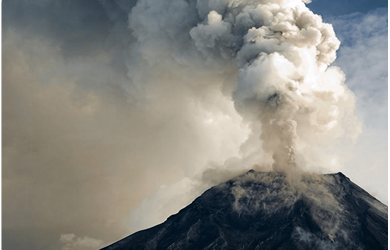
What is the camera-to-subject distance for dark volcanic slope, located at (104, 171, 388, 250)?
79.1 m

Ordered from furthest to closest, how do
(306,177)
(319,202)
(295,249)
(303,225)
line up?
(306,177) → (319,202) → (303,225) → (295,249)

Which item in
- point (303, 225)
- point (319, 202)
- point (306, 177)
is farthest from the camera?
point (306, 177)

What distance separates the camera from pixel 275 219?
287ft

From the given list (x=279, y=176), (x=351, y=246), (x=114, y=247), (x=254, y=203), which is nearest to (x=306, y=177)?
(x=279, y=176)

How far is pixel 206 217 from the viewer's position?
296 ft

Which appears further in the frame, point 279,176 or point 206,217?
point 279,176

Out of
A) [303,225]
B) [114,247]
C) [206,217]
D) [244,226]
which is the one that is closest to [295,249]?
[303,225]

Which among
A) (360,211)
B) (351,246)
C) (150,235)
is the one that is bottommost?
(351,246)

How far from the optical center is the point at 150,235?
90.2m

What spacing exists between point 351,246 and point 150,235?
3982cm

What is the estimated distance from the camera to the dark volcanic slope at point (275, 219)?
7906 cm

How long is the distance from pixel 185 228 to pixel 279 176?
25.1 m

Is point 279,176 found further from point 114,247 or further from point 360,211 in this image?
point 114,247

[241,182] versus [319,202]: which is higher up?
[241,182]
